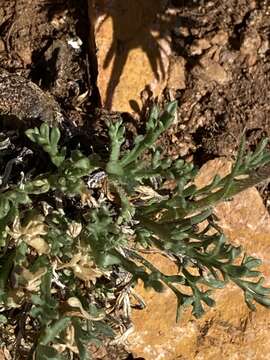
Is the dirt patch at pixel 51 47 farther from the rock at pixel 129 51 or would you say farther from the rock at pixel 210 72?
the rock at pixel 210 72

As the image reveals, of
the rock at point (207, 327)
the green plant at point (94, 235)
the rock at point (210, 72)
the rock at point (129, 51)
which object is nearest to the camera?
the green plant at point (94, 235)

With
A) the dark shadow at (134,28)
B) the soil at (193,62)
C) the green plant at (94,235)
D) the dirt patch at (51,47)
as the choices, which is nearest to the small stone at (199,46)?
the soil at (193,62)

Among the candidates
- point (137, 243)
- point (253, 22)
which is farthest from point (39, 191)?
point (253, 22)

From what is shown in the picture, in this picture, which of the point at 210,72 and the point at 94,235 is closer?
the point at 94,235

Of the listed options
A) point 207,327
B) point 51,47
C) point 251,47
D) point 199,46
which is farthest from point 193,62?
point 207,327

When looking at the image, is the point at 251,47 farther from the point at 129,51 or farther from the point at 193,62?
the point at 129,51

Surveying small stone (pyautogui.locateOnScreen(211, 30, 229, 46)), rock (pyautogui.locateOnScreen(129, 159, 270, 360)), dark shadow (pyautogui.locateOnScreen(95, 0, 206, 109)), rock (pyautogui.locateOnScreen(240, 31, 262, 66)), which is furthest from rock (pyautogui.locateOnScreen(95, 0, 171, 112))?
rock (pyautogui.locateOnScreen(129, 159, 270, 360))
